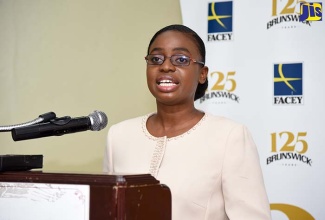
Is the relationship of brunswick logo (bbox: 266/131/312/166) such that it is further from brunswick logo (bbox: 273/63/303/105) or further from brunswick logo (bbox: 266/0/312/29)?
brunswick logo (bbox: 266/0/312/29)

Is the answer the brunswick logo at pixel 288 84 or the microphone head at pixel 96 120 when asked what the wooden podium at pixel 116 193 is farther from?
the brunswick logo at pixel 288 84

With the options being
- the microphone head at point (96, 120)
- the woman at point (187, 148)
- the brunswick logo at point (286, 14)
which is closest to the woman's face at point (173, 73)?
the woman at point (187, 148)

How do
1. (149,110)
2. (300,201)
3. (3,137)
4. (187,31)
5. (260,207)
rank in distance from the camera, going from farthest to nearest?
1. (3,137)
2. (149,110)
3. (300,201)
4. (187,31)
5. (260,207)

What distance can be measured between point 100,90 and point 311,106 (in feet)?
3.99

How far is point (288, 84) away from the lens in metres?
Answer: 2.32

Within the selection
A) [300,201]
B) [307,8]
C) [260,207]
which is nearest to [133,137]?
[260,207]

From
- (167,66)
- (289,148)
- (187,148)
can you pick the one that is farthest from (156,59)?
(289,148)

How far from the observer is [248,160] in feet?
4.79

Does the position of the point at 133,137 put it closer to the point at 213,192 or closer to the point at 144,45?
the point at 213,192

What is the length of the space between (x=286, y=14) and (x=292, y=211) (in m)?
0.95

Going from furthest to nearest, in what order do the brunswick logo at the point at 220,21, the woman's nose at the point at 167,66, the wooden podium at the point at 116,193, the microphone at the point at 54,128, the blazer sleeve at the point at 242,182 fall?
the brunswick logo at the point at 220,21 → the woman's nose at the point at 167,66 → the blazer sleeve at the point at 242,182 → the microphone at the point at 54,128 → the wooden podium at the point at 116,193

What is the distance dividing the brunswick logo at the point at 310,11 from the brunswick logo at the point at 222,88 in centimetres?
43

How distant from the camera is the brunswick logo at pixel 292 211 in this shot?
2.19 m

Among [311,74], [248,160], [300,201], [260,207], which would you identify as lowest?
[300,201]
